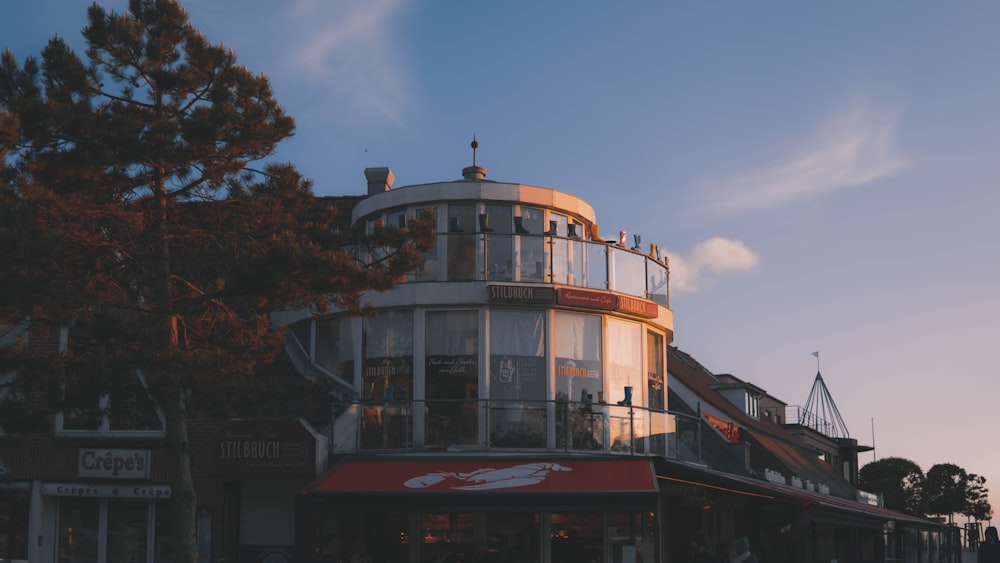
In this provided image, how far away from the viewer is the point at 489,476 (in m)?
20.8

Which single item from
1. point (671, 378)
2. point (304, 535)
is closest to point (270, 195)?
point (304, 535)

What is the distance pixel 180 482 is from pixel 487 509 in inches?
195

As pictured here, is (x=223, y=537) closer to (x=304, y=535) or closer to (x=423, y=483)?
(x=304, y=535)

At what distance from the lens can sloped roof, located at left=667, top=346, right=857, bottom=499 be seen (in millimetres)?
34469

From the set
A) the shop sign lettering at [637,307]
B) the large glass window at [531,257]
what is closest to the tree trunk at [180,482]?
the large glass window at [531,257]

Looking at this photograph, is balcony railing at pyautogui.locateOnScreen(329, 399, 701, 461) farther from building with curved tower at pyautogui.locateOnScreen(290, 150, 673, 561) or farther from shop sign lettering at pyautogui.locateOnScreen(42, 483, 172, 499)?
shop sign lettering at pyautogui.locateOnScreen(42, 483, 172, 499)

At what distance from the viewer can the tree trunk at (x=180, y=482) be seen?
59.9ft

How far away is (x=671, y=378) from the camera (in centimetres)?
3662

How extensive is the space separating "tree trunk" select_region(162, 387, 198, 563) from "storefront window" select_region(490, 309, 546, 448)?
5.95 meters

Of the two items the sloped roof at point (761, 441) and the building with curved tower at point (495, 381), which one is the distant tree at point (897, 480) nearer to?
the sloped roof at point (761, 441)

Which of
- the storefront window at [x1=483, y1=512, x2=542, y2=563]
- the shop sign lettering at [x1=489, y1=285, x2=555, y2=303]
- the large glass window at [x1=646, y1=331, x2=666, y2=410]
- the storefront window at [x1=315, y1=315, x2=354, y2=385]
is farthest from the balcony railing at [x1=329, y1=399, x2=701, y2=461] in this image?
the shop sign lettering at [x1=489, y1=285, x2=555, y2=303]

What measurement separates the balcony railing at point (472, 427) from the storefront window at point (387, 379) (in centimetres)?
2

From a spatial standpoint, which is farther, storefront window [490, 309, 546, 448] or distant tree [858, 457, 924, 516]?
distant tree [858, 457, 924, 516]

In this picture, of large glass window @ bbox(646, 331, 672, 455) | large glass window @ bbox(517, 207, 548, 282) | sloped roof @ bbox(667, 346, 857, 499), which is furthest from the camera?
sloped roof @ bbox(667, 346, 857, 499)
